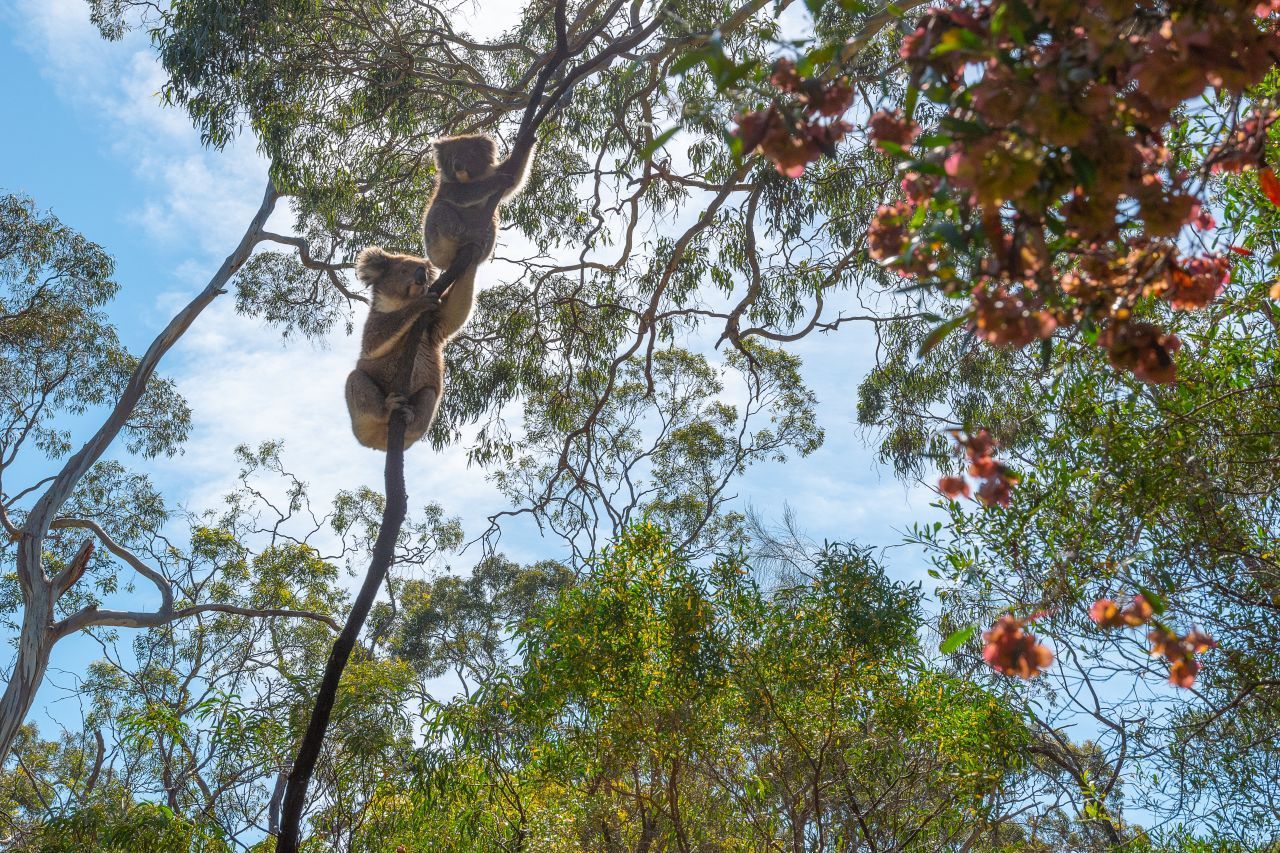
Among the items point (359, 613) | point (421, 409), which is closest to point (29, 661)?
point (421, 409)

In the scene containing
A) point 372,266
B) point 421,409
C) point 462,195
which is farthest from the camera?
point 462,195

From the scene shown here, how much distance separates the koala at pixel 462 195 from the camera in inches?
226

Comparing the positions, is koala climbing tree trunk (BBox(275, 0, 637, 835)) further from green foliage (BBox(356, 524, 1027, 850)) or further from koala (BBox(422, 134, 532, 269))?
green foliage (BBox(356, 524, 1027, 850))

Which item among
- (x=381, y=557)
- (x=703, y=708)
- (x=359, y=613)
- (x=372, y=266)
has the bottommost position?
(x=359, y=613)

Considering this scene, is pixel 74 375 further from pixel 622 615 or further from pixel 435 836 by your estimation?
pixel 622 615

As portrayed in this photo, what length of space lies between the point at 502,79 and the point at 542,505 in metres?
3.87

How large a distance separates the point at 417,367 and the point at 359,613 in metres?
2.41

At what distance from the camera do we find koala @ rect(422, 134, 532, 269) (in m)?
5.75

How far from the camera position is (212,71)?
24.9 ft

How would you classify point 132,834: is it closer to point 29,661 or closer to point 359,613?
point 359,613

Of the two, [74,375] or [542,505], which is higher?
[74,375]

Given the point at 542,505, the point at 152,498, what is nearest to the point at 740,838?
the point at 542,505

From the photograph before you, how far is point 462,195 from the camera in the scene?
229 inches

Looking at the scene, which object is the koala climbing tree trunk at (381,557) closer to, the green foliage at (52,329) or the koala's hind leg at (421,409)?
the koala's hind leg at (421,409)
